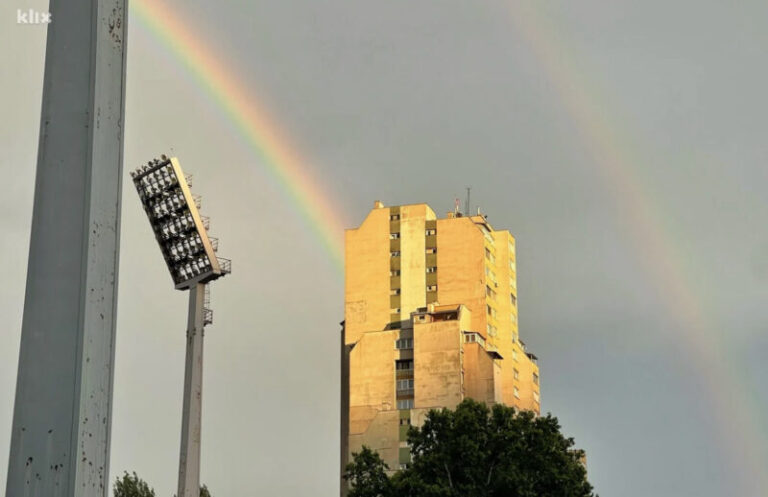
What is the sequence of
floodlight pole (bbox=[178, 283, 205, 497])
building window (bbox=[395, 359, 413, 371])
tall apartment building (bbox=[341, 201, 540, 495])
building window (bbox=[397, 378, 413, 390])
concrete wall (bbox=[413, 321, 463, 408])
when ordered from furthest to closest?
building window (bbox=[395, 359, 413, 371]) < building window (bbox=[397, 378, 413, 390]) < tall apartment building (bbox=[341, 201, 540, 495]) < concrete wall (bbox=[413, 321, 463, 408]) < floodlight pole (bbox=[178, 283, 205, 497])

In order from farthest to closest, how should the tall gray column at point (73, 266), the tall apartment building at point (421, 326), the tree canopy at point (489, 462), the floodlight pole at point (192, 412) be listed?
the tall apartment building at point (421, 326), the floodlight pole at point (192, 412), the tree canopy at point (489, 462), the tall gray column at point (73, 266)

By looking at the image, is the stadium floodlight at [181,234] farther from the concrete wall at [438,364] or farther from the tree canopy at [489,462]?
the concrete wall at [438,364]

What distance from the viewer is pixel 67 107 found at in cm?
486

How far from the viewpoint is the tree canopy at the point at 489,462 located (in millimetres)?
39906

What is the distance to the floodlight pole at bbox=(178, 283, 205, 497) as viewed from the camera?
52.8 metres

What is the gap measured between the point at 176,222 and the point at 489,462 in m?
25.7

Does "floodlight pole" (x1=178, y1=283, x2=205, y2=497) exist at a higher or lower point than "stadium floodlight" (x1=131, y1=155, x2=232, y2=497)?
lower

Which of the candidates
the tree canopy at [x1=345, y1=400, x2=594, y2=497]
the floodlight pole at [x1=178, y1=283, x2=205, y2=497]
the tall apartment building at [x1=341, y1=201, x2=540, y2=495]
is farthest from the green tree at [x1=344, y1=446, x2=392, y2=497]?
the tall apartment building at [x1=341, y1=201, x2=540, y2=495]

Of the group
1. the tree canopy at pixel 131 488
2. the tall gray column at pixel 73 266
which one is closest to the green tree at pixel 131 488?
the tree canopy at pixel 131 488

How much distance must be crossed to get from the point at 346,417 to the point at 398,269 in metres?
15.7

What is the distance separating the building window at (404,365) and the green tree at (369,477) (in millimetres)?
59721

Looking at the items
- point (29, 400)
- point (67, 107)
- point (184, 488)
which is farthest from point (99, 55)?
point (184, 488)

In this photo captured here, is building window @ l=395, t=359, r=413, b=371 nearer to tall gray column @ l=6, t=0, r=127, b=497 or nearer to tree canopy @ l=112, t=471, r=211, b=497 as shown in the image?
tree canopy @ l=112, t=471, r=211, b=497

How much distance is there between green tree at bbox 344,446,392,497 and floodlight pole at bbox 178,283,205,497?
12356 mm
